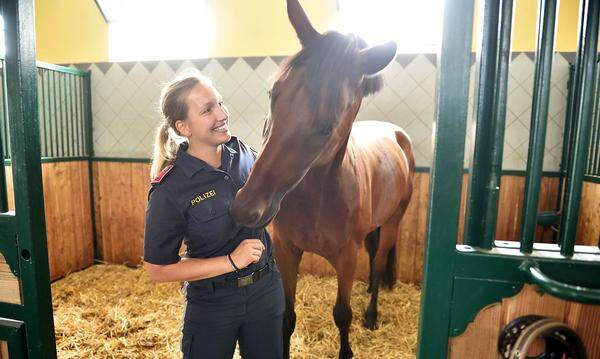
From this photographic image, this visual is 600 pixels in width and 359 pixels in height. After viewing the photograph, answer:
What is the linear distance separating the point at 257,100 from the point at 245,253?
7.32 feet

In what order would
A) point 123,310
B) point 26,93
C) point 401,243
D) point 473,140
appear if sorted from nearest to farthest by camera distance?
point 473,140, point 26,93, point 123,310, point 401,243

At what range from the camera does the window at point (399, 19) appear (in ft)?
10.4

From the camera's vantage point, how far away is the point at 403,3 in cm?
317

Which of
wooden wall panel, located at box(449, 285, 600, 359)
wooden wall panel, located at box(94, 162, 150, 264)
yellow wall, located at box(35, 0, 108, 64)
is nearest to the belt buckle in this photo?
wooden wall panel, located at box(449, 285, 600, 359)

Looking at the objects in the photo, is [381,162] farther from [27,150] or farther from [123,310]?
[123,310]

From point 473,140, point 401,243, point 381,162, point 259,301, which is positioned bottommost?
point 401,243

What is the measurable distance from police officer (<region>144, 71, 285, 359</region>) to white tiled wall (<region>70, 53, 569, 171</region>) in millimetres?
1760

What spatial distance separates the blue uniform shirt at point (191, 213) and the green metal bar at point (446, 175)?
0.62 metres

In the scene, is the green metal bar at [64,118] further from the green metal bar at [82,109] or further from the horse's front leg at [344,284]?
the horse's front leg at [344,284]

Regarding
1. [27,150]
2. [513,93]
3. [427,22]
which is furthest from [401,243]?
[27,150]

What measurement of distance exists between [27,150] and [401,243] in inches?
107

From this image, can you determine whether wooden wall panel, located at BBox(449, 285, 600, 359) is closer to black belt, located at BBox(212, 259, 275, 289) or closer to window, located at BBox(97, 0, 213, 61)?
black belt, located at BBox(212, 259, 275, 289)

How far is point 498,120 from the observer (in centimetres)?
65

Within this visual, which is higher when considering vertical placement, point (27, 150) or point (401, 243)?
point (27, 150)
